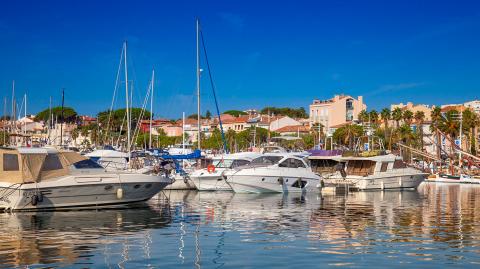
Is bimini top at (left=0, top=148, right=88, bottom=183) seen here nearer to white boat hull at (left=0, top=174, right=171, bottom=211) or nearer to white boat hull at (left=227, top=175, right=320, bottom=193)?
white boat hull at (left=0, top=174, right=171, bottom=211)

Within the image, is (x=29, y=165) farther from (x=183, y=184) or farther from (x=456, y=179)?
(x=456, y=179)

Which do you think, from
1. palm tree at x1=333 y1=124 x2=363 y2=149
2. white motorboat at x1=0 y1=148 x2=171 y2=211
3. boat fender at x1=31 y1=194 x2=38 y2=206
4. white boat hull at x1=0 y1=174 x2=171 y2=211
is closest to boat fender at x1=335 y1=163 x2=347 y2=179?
white boat hull at x1=0 y1=174 x2=171 y2=211

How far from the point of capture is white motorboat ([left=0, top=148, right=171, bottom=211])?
30328 millimetres

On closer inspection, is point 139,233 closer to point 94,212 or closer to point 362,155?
point 94,212

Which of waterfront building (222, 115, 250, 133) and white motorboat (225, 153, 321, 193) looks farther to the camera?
waterfront building (222, 115, 250, 133)

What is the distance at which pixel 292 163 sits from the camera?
4697 centimetres

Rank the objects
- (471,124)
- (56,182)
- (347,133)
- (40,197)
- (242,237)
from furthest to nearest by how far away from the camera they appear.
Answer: (347,133) → (471,124) → (56,182) → (40,197) → (242,237)

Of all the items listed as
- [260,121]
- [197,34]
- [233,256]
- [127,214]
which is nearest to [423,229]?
[233,256]

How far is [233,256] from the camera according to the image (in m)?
17.9

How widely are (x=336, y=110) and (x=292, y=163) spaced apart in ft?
365

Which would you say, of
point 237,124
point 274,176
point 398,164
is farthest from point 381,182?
point 237,124

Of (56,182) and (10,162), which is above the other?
(10,162)

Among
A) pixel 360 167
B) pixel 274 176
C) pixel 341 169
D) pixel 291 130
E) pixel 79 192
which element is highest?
pixel 291 130

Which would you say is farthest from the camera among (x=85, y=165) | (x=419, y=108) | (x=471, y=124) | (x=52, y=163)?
(x=419, y=108)
